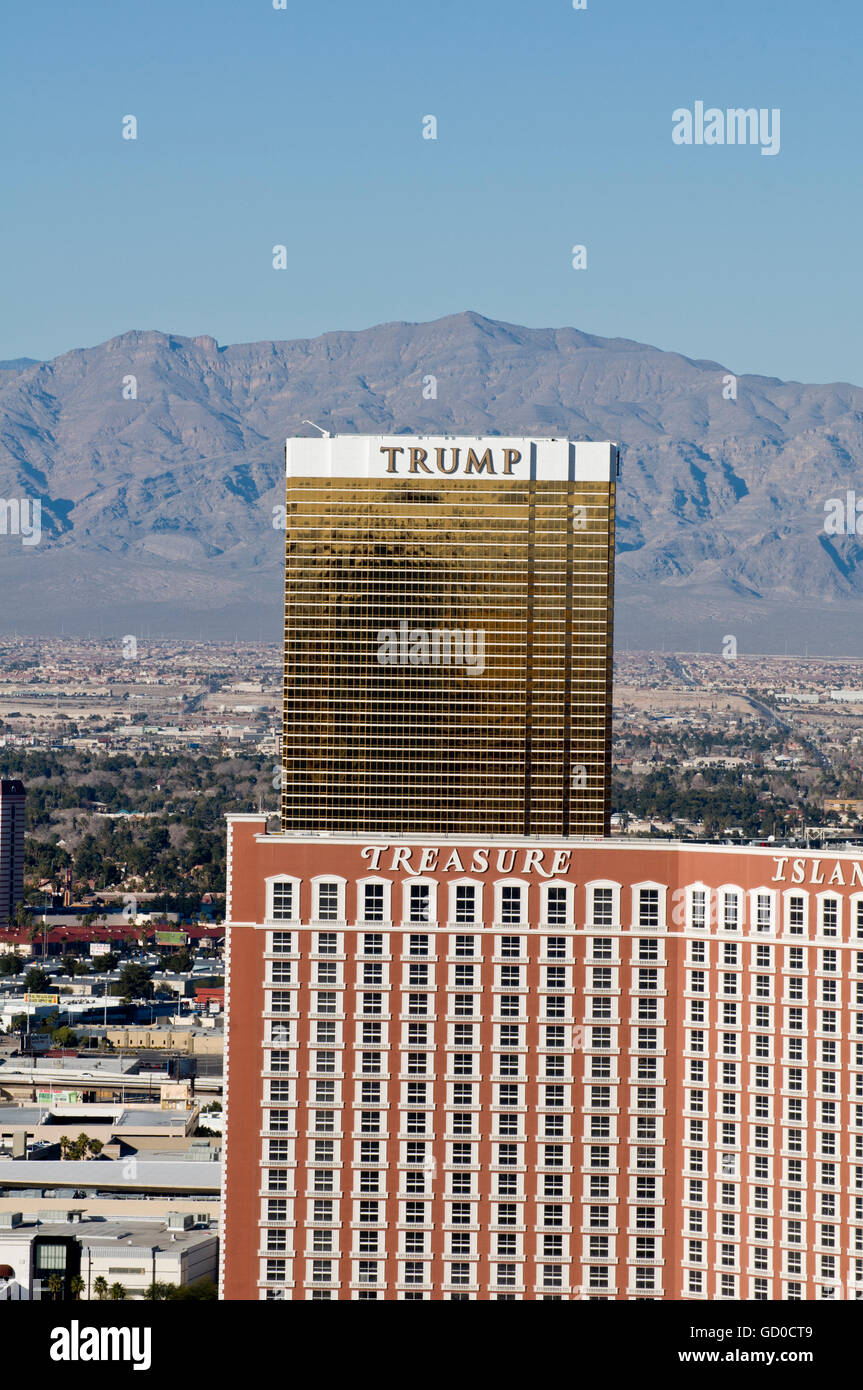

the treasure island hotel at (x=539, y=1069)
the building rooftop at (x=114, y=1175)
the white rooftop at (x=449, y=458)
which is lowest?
the building rooftop at (x=114, y=1175)

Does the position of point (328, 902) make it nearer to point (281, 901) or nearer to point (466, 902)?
point (281, 901)

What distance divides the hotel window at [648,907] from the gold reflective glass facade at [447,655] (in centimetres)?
5446

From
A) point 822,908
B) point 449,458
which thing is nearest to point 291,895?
point 822,908

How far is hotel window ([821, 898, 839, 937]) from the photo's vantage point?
3469 inches

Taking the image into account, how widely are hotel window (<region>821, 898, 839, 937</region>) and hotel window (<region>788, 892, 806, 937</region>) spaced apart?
2.74 ft

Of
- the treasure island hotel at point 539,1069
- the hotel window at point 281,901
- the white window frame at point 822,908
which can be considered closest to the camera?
the white window frame at point 822,908

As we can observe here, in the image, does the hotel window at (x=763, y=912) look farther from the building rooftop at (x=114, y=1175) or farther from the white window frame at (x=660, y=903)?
the building rooftop at (x=114, y=1175)

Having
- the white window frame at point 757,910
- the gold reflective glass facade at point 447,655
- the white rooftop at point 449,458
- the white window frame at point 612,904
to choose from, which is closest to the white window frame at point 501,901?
the white window frame at point 612,904

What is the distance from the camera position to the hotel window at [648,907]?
91812 millimetres

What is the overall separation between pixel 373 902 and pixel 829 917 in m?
19.1

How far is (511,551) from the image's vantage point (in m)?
165

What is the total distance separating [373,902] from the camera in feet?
304

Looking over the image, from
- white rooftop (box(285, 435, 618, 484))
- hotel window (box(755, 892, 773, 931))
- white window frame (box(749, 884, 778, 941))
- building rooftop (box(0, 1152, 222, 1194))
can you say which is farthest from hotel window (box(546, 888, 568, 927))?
white rooftop (box(285, 435, 618, 484))
